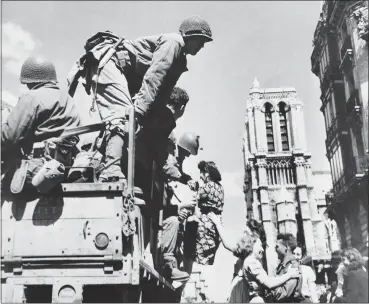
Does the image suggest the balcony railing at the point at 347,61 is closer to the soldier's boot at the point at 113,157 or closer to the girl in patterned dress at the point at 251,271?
the girl in patterned dress at the point at 251,271

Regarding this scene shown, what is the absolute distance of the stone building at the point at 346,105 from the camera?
161 inches

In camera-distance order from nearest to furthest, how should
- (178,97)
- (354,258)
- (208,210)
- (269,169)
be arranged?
(354,258)
(208,210)
(178,97)
(269,169)

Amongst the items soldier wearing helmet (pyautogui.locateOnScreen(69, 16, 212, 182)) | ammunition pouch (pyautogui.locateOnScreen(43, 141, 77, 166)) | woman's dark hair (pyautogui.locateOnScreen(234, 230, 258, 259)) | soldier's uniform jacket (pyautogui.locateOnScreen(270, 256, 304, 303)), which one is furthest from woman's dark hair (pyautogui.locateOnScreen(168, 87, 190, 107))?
soldier's uniform jacket (pyautogui.locateOnScreen(270, 256, 304, 303))

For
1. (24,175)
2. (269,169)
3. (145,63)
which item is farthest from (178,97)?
(269,169)

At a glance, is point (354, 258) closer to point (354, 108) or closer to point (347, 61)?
point (354, 108)

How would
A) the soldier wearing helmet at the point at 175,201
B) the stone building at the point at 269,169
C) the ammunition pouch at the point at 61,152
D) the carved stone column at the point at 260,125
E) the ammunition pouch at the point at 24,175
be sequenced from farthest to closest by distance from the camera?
the stone building at the point at 269,169, the carved stone column at the point at 260,125, the soldier wearing helmet at the point at 175,201, the ammunition pouch at the point at 61,152, the ammunition pouch at the point at 24,175

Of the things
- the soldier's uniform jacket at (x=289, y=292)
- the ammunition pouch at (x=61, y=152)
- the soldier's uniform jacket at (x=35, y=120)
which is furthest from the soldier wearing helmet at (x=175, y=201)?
the soldier's uniform jacket at (x=35, y=120)

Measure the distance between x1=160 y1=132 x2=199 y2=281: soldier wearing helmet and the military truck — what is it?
989mm

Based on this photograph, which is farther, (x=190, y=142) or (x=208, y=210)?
(x=190, y=142)

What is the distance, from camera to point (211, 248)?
193 inches

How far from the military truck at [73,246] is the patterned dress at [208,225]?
136 centimetres

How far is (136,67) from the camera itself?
4461 mm

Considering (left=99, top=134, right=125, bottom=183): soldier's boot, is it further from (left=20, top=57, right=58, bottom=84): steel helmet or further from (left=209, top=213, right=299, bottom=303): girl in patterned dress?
(left=209, top=213, right=299, bottom=303): girl in patterned dress

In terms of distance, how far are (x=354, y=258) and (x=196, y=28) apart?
2653 mm
